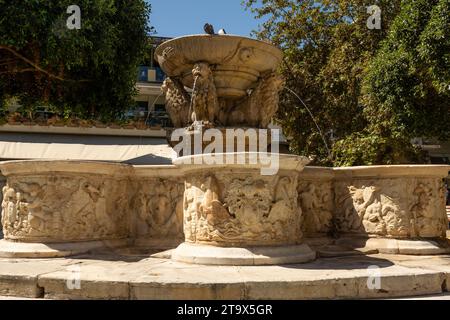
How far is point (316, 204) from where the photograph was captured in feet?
21.4

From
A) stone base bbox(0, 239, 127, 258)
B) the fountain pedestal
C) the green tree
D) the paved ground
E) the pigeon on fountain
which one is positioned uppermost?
the green tree

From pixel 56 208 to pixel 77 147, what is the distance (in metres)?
12.4

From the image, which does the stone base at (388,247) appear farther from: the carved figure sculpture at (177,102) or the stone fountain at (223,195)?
the carved figure sculpture at (177,102)

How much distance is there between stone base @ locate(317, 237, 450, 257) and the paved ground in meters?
0.99

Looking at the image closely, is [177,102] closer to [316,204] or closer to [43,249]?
[316,204]

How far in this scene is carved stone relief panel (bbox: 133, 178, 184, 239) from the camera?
6.12 metres

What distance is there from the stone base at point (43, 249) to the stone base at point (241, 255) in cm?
136

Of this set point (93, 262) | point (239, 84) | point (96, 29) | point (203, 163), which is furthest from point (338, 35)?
point (93, 262)

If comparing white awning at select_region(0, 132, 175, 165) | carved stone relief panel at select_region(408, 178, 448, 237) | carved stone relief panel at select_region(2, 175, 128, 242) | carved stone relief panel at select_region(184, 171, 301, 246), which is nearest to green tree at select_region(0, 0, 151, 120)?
white awning at select_region(0, 132, 175, 165)

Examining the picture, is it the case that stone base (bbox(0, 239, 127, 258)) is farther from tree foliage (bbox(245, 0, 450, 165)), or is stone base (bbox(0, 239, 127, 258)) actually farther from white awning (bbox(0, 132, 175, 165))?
white awning (bbox(0, 132, 175, 165))

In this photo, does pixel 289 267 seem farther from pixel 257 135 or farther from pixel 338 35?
pixel 338 35

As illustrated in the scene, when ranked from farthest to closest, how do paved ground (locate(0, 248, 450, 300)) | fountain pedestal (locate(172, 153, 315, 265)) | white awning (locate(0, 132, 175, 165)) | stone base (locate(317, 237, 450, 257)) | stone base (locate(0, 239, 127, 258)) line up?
1. white awning (locate(0, 132, 175, 165))
2. stone base (locate(317, 237, 450, 257))
3. stone base (locate(0, 239, 127, 258))
4. fountain pedestal (locate(172, 153, 315, 265))
5. paved ground (locate(0, 248, 450, 300))

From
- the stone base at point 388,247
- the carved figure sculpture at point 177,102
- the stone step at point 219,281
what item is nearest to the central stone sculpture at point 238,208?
the stone step at point 219,281

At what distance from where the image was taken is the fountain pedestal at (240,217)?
4.85 metres
